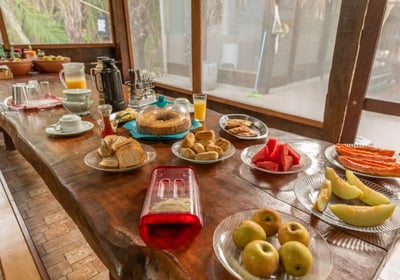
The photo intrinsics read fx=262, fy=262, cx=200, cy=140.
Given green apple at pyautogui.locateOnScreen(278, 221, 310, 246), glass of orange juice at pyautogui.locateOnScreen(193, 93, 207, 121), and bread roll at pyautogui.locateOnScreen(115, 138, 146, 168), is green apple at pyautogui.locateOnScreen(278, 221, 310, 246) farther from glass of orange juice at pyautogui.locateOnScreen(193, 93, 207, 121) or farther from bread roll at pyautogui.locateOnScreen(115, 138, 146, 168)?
glass of orange juice at pyautogui.locateOnScreen(193, 93, 207, 121)

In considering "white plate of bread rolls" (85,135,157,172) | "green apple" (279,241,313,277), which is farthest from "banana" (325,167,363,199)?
"white plate of bread rolls" (85,135,157,172)

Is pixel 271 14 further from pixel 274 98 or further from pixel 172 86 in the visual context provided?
pixel 172 86

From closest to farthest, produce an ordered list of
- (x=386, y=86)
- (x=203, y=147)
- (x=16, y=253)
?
(x=203, y=147) < (x=16, y=253) < (x=386, y=86)

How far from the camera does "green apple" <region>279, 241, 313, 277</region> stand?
51 centimetres

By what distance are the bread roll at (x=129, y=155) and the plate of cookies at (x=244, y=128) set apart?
505mm

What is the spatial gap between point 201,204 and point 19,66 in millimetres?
3018

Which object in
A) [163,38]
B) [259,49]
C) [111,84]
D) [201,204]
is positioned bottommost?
[201,204]

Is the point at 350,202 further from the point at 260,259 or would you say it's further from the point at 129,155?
the point at 129,155

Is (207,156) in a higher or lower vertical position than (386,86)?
lower

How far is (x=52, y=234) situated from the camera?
1.80 m

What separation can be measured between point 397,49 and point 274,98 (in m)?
1.03

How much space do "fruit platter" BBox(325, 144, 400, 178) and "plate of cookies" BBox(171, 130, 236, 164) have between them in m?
0.41

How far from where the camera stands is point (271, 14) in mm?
2465

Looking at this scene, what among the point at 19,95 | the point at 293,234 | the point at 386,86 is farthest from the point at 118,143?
the point at 386,86
